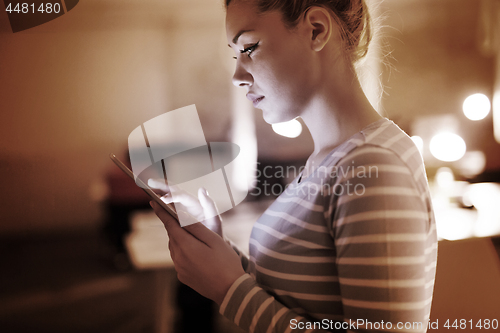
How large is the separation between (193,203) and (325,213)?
0.29 m

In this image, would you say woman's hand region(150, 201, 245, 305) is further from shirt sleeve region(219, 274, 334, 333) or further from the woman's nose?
the woman's nose

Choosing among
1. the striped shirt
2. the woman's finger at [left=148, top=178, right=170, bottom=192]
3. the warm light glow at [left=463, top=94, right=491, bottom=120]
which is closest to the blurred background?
the warm light glow at [left=463, top=94, right=491, bottom=120]

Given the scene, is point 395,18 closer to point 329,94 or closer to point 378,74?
point 378,74

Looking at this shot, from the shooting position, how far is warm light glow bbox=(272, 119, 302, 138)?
30.0 inches

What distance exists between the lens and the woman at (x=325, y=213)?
294 mm

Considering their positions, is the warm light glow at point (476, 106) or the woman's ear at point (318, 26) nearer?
the woman's ear at point (318, 26)

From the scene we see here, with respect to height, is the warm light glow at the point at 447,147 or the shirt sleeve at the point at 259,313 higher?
the warm light glow at the point at 447,147

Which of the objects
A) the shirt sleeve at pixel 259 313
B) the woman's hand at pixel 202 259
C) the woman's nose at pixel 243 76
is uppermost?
the woman's nose at pixel 243 76

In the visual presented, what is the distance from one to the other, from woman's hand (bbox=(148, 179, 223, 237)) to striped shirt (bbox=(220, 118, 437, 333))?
0.53ft

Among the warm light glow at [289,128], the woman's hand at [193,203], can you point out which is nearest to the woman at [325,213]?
the woman's hand at [193,203]

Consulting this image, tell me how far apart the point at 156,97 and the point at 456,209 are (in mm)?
845

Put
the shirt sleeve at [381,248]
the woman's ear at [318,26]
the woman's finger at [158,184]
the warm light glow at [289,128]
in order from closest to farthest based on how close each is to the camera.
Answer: the shirt sleeve at [381,248]
the woman's ear at [318,26]
the woman's finger at [158,184]
the warm light glow at [289,128]

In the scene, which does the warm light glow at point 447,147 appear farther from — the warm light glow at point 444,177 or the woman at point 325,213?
the woman at point 325,213

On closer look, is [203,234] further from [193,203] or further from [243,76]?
[243,76]
